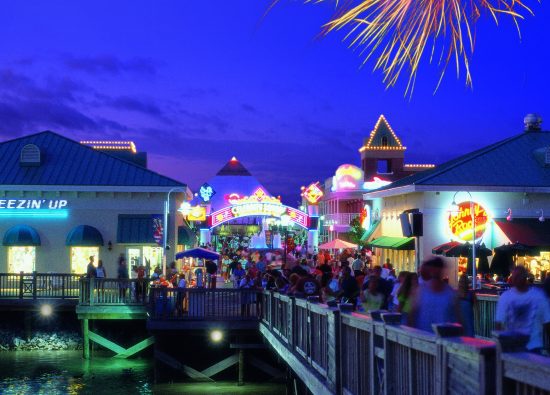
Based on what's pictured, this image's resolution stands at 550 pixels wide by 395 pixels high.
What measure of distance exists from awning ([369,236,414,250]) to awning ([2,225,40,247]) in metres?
14.4

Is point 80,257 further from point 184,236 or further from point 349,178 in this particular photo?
point 349,178

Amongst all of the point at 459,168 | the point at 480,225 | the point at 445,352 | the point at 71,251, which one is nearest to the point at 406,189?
the point at 459,168

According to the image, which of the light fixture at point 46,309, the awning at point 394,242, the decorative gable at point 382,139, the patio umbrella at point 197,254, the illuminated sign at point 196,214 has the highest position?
the decorative gable at point 382,139

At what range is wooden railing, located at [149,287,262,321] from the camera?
72.2ft

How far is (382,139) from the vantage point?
228 ft

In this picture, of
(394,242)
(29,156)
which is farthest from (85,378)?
(394,242)

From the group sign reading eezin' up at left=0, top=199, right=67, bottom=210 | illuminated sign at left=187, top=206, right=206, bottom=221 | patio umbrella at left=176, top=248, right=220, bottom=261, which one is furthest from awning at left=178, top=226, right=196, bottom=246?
patio umbrella at left=176, top=248, right=220, bottom=261

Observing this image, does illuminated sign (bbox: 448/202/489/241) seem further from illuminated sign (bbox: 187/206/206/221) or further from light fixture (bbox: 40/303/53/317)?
illuminated sign (bbox: 187/206/206/221)

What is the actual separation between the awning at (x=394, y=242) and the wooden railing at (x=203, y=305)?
433 inches

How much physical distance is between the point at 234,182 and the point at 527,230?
6151 cm

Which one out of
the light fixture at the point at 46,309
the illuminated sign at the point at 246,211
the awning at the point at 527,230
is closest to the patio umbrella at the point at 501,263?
the awning at the point at 527,230

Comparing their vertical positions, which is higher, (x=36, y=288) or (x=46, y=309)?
(x=36, y=288)

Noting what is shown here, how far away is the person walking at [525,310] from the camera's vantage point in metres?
8.98

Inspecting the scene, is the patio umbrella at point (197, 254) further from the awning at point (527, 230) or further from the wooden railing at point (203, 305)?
the awning at point (527, 230)
